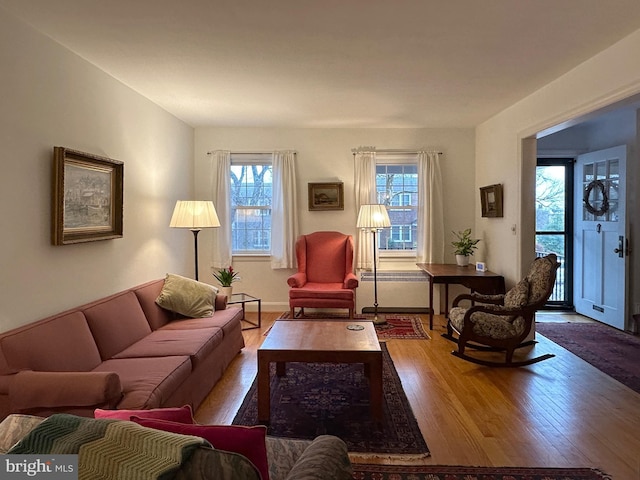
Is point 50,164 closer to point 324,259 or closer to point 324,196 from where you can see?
point 324,259

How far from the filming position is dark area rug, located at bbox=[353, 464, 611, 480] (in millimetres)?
2107

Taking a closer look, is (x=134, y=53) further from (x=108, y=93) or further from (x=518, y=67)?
(x=518, y=67)

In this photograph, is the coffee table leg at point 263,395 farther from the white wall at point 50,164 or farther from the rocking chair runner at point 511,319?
the rocking chair runner at point 511,319

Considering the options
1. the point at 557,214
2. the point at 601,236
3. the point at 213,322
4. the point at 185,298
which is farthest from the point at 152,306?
the point at 557,214

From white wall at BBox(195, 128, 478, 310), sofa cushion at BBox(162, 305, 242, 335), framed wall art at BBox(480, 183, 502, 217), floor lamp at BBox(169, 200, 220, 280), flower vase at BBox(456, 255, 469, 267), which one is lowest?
sofa cushion at BBox(162, 305, 242, 335)

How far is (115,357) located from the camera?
112 inches

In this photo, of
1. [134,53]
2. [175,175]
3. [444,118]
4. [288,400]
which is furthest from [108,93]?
[444,118]

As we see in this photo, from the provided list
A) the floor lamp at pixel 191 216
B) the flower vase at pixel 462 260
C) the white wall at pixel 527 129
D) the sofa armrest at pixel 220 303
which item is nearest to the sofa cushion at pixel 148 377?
the sofa armrest at pixel 220 303

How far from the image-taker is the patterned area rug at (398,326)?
4.63 metres

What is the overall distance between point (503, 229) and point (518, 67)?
2.01 m

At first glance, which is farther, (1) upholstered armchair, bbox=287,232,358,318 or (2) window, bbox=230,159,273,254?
(2) window, bbox=230,159,273,254

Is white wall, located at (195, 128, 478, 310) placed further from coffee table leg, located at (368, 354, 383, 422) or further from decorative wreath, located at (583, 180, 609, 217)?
coffee table leg, located at (368, 354, 383, 422)

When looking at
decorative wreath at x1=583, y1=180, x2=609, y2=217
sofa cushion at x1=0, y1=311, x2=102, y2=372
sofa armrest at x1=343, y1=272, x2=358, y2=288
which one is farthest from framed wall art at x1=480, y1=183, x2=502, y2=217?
sofa cushion at x1=0, y1=311, x2=102, y2=372

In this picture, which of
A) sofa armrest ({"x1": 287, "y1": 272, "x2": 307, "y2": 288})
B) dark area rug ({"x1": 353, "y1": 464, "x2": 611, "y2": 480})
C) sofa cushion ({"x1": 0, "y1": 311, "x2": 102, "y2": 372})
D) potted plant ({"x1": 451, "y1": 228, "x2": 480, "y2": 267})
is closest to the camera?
dark area rug ({"x1": 353, "y1": 464, "x2": 611, "y2": 480})
